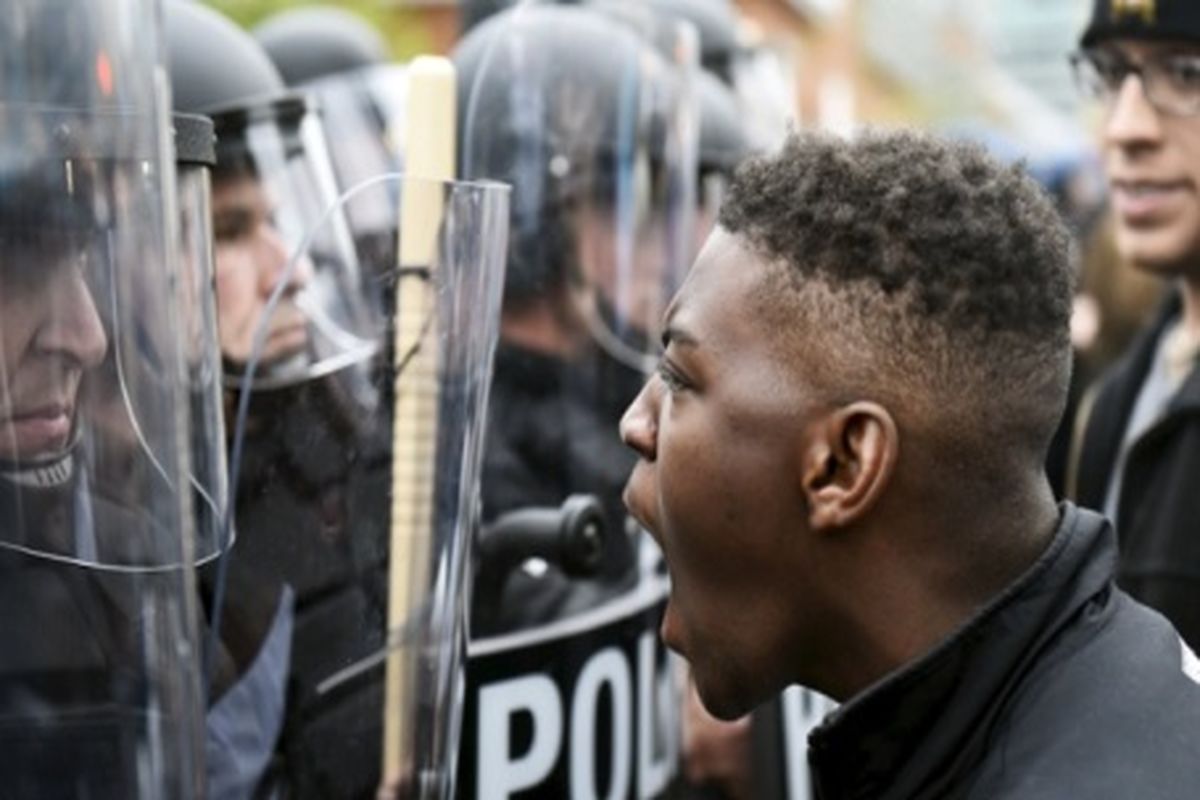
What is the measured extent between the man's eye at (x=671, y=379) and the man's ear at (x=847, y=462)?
0.53 feet

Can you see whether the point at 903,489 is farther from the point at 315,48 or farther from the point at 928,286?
the point at 315,48

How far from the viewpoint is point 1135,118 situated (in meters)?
3.79

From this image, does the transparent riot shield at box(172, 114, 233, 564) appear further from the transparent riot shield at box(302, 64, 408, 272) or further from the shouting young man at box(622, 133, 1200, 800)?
the transparent riot shield at box(302, 64, 408, 272)

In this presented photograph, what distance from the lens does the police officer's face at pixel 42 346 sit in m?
1.60

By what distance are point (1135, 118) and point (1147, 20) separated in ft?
0.54

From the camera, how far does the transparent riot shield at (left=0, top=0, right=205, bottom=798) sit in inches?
62.9

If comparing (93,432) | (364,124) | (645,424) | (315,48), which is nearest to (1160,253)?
(364,124)

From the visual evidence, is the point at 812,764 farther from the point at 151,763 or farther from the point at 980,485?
the point at 151,763

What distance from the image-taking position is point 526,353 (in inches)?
123

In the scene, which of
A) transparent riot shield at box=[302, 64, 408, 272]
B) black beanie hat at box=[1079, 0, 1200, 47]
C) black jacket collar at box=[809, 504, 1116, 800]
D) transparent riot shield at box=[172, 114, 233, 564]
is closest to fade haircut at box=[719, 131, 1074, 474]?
black jacket collar at box=[809, 504, 1116, 800]

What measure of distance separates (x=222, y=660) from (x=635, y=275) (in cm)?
132

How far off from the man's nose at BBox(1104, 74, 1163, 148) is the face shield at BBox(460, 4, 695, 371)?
0.83 meters

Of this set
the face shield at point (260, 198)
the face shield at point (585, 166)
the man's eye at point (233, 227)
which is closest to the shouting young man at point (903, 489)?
the face shield at point (260, 198)

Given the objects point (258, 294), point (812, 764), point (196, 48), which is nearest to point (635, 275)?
point (258, 294)
